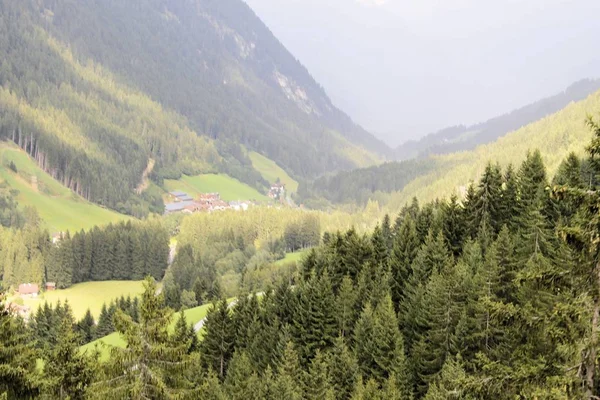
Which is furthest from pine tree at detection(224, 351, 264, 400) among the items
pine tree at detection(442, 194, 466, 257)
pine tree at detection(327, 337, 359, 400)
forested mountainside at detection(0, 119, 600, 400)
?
pine tree at detection(442, 194, 466, 257)

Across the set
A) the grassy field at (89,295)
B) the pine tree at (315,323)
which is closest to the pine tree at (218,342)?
the pine tree at (315,323)

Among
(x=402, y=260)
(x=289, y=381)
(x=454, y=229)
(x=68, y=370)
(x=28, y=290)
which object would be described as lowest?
(x=28, y=290)

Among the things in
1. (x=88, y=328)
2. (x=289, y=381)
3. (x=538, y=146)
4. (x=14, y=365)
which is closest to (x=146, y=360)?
(x=14, y=365)

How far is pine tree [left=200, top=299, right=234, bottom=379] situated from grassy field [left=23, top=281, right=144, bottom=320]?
76782 mm

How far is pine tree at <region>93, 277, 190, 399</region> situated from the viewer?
18750 millimetres

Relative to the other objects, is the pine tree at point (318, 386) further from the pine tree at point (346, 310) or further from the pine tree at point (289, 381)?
the pine tree at point (346, 310)

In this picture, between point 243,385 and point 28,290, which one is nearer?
point 243,385

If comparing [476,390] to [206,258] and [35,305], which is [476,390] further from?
[206,258]

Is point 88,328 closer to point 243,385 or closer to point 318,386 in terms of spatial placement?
point 243,385

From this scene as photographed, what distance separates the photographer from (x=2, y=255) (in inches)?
5802

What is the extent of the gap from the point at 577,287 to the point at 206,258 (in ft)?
487

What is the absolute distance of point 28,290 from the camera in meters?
134

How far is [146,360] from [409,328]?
29.8 m

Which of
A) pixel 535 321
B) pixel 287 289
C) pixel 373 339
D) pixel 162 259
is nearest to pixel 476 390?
pixel 535 321
